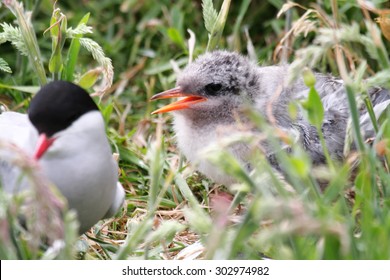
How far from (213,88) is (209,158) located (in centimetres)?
109

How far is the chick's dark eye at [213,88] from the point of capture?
9.64 feet

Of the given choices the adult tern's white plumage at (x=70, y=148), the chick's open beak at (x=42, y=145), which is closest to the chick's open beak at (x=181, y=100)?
the adult tern's white plumage at (x=70, y=148)

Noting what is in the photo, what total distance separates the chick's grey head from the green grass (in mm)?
146

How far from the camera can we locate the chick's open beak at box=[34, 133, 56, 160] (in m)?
2.13

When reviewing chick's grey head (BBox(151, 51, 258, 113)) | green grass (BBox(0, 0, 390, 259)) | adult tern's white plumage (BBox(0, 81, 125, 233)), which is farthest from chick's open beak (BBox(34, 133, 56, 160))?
chick's grey head (BBox(151, 51, 258, 113))

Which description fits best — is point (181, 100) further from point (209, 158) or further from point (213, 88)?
point (209, 158)

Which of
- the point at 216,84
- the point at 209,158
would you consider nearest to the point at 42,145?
the point at 209,158

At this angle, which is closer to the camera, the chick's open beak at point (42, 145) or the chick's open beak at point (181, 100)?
the chick's open beak at point (42, 145)

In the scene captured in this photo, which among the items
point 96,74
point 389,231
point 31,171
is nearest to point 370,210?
point 389,231

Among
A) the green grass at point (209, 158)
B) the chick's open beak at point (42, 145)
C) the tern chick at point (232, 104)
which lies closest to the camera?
the green grass at point (209, 158)

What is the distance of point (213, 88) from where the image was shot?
2.95 m

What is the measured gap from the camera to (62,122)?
216 centimetres

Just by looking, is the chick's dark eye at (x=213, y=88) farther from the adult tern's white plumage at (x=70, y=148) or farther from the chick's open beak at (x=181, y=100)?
the adult tern's white plumage at (x=70, y=148)

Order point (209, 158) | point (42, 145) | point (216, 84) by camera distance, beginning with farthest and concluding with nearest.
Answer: point (216, 84)
point (42, 145)
point (209, 158)
